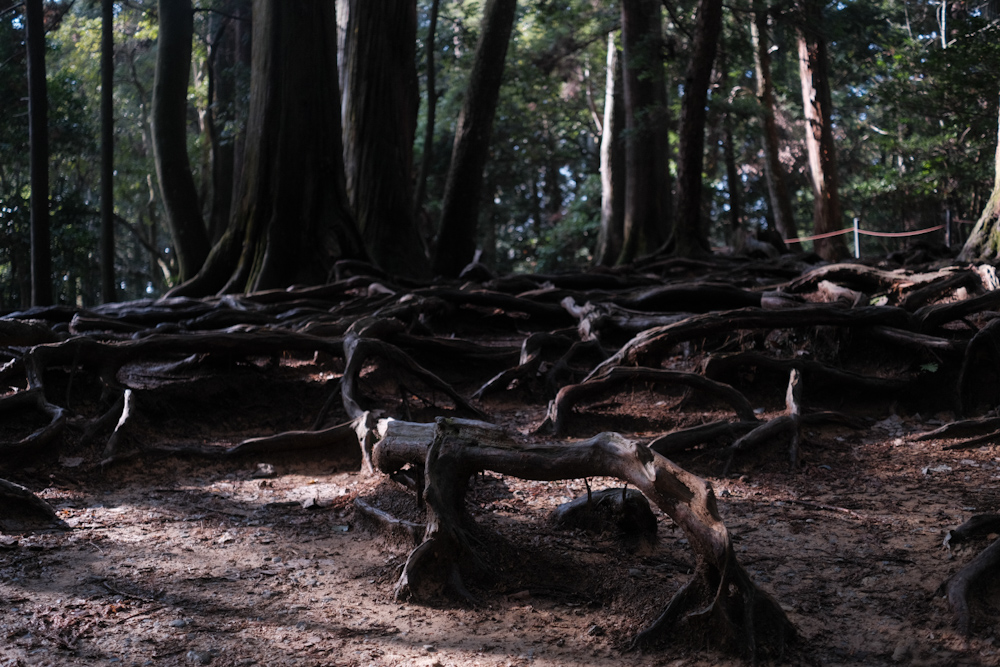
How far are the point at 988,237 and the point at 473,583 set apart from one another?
6.47m

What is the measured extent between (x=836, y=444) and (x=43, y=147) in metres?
9.02

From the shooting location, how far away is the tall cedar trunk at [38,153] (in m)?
9.44

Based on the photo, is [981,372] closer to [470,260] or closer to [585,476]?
[585,476]

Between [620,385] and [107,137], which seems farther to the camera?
[107,137]

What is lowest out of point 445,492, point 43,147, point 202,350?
point 445,492

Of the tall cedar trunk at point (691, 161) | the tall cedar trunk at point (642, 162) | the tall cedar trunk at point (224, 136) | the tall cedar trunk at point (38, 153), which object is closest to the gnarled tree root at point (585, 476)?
the tall cedar trunk at point (38, 153)

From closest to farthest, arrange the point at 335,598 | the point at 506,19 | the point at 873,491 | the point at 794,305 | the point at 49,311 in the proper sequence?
the point at 335,598
the point at 873,491
the point at 794,305
the point at 49,311
the point at 506,19

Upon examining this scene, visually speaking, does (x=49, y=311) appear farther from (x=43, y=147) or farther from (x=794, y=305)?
(x=794, y=305)

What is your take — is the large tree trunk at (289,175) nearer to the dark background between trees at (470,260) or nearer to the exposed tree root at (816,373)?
the dark background between trees at (470,260)

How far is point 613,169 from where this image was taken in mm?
17047

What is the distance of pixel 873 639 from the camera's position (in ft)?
9.12

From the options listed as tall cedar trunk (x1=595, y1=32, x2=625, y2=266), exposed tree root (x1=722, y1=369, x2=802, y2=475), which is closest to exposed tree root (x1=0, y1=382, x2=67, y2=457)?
exposed tree root (x1=722, y1=369, x2=802, y2=475)

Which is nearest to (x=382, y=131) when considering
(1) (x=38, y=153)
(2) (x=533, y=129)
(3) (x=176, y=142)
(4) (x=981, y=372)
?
(3) (x=176, y=142)

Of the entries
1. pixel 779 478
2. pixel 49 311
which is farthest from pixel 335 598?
pixel 49 311
